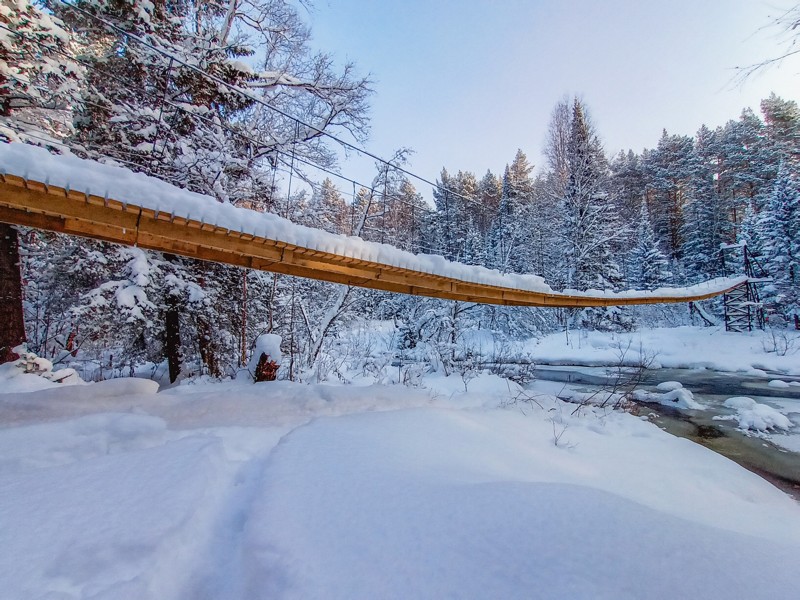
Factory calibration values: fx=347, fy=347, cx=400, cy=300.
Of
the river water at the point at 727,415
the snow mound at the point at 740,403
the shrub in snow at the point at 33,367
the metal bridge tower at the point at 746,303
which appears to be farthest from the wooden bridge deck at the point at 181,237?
the metal bridge tower at the point at 746,303

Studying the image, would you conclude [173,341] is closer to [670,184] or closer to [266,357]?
[266,357]

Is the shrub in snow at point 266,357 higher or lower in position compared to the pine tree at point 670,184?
lower

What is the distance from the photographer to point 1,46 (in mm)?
3992

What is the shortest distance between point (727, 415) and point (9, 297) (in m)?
9.92

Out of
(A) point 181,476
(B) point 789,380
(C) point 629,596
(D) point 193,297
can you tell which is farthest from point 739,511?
(B) point 789,380

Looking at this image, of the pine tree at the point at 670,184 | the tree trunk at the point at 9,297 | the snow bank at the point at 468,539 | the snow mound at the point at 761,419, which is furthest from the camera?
the pine tree at the point at 670,184

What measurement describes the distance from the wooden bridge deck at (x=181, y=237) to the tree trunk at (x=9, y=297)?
237 centimetres

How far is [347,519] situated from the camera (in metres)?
1.31

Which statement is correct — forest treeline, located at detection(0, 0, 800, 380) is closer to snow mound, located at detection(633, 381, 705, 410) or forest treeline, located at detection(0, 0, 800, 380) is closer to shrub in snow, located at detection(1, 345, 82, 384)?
shrub in snow, located at detection(1, 345, 82, 384)

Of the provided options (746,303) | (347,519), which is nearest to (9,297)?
(347,519)

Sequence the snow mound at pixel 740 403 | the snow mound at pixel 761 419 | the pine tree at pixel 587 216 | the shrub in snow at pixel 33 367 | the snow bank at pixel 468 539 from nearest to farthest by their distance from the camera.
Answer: the snow bank at pixel 468 539, the shrub in snow at pixel 33 367, the snow mound at pixel 761 419, the snow mound at pixel 740 403, the pine tree at pixel 587 216

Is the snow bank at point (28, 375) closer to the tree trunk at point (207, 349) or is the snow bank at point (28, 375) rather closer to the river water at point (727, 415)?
the tree trunk at point (207, 349)

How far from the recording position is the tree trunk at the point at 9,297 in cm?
415

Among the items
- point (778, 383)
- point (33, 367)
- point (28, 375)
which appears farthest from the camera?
point (778, 383)
